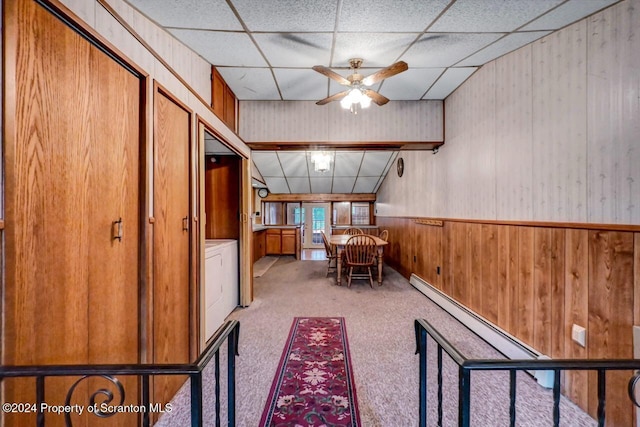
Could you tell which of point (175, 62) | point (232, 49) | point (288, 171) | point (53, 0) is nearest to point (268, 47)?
point (232, 49)

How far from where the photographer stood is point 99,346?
1197 mm

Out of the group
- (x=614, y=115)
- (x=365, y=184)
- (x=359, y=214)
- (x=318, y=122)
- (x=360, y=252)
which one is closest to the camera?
(x=614, y=115)

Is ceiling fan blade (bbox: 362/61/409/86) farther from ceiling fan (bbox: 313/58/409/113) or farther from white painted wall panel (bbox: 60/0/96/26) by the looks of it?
white painted wall panel (bbox: 60/0/96/26)

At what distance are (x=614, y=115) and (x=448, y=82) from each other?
5.44ft

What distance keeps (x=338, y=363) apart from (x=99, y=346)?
1.57m

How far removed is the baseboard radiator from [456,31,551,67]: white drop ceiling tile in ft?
7.49

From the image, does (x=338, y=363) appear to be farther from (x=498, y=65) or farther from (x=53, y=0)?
(x=498, y=65)

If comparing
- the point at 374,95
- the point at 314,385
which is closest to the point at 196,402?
the point at 314,385

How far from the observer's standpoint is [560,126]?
1.79 meters

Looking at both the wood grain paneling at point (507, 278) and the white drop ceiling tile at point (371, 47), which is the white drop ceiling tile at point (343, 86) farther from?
the wood grain paneling at point (507, 278)

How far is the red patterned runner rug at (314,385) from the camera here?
156 centimetres

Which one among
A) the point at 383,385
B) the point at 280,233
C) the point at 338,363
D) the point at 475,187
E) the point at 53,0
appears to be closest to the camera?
the point at 53,0

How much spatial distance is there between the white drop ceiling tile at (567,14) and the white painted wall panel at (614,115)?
5 centimetres

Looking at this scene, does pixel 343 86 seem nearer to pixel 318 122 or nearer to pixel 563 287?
pixel 318 122
